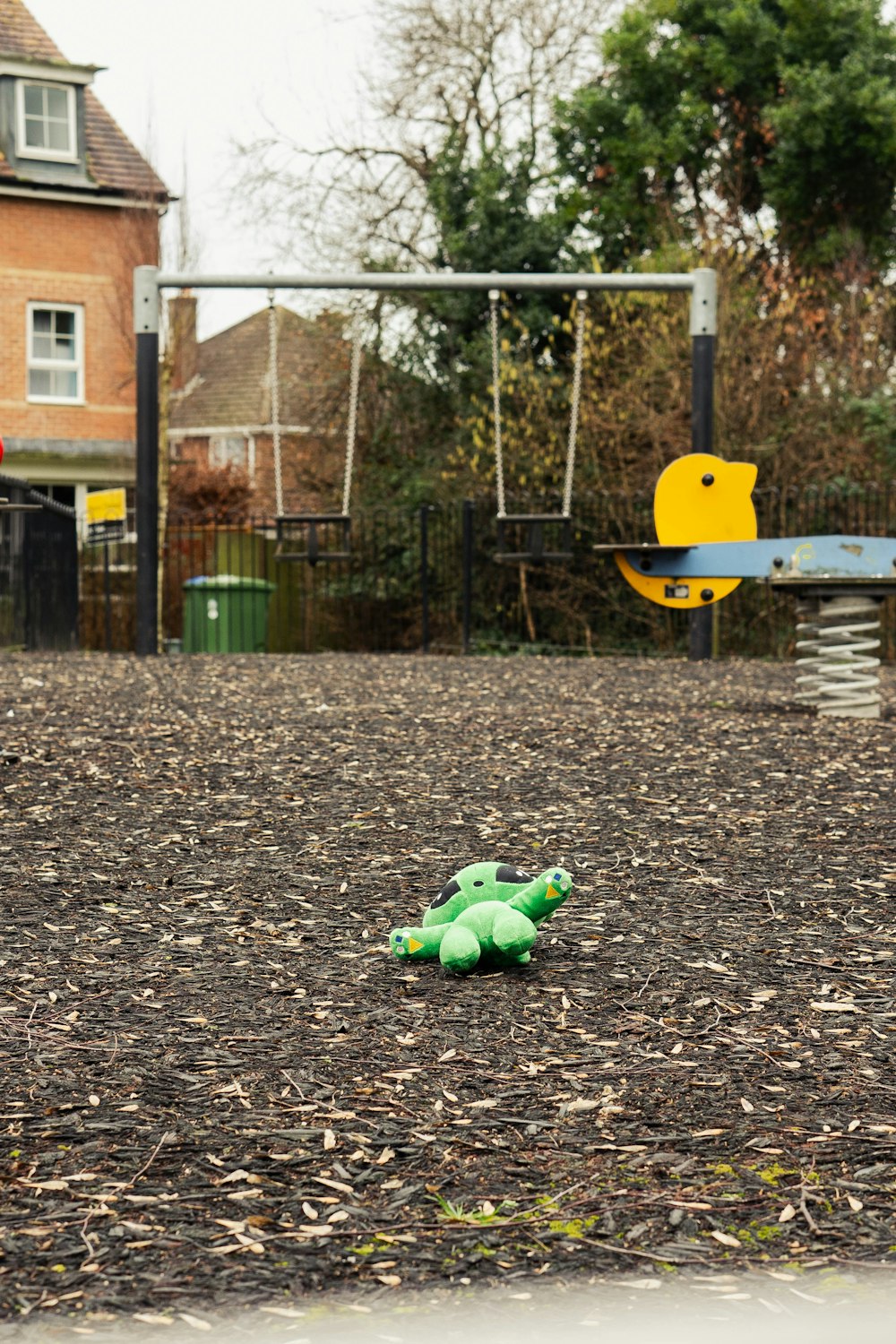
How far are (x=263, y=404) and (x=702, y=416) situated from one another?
23.8 m

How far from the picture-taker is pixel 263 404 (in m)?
35.5

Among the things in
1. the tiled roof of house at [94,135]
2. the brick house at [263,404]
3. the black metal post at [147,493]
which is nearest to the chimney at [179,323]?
the brick house at [263,404]

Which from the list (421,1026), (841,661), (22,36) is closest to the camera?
(421,1026)

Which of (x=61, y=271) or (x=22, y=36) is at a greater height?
(x=22, y=36)

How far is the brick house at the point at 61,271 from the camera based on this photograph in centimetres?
2380

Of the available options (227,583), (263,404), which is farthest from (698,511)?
(263,404)

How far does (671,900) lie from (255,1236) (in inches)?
97.5

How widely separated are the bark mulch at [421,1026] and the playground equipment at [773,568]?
183 centimetres

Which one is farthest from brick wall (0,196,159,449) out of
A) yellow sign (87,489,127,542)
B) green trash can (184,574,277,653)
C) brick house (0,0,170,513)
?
green trash can (184,574,277,653)

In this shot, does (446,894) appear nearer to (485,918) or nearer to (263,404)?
(485,918)

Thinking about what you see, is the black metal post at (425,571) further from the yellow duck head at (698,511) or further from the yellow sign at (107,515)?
the yellow duck head at (698,511)

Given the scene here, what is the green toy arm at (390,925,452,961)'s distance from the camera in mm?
4078

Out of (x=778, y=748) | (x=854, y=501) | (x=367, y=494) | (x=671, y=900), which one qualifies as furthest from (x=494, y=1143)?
(x=367, y=494)

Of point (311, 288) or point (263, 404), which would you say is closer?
point (311, 288)
